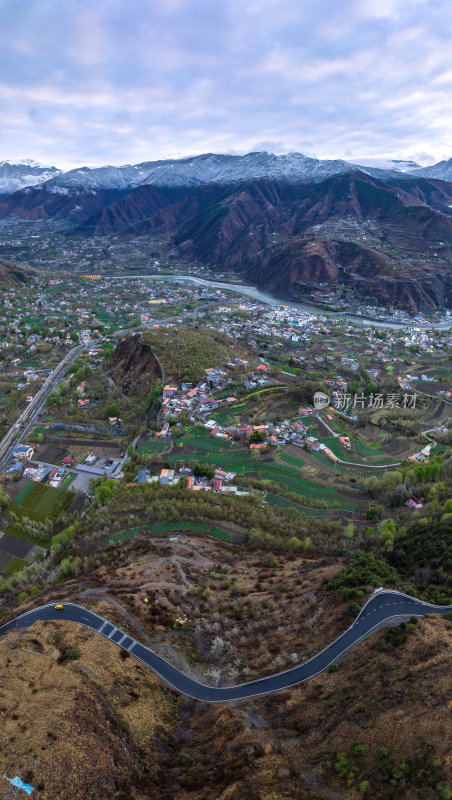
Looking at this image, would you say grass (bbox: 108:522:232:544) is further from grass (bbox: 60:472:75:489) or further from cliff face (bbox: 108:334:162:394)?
cliff face (bbox: 108:334:162:394)

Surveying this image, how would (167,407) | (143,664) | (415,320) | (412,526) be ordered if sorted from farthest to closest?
1. (415,320)
2. (167,407)
3. (412,526)
4. (143,664)

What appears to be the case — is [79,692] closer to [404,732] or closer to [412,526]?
[404,732]


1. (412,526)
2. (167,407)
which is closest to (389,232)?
(167,407)

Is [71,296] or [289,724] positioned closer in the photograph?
[289,724]

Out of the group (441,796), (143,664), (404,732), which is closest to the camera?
(441,796)

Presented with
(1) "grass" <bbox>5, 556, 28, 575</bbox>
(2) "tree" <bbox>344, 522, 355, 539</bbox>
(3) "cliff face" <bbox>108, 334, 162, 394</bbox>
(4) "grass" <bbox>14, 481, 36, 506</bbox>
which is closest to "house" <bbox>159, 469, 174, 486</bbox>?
(1) "grass" <bbox>5, 556, 28, 575</bbox>

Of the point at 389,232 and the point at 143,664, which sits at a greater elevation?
the point at 389,232

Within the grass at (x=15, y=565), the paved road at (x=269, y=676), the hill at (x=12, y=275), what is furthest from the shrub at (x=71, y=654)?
the hill at (x=12, y=275)
